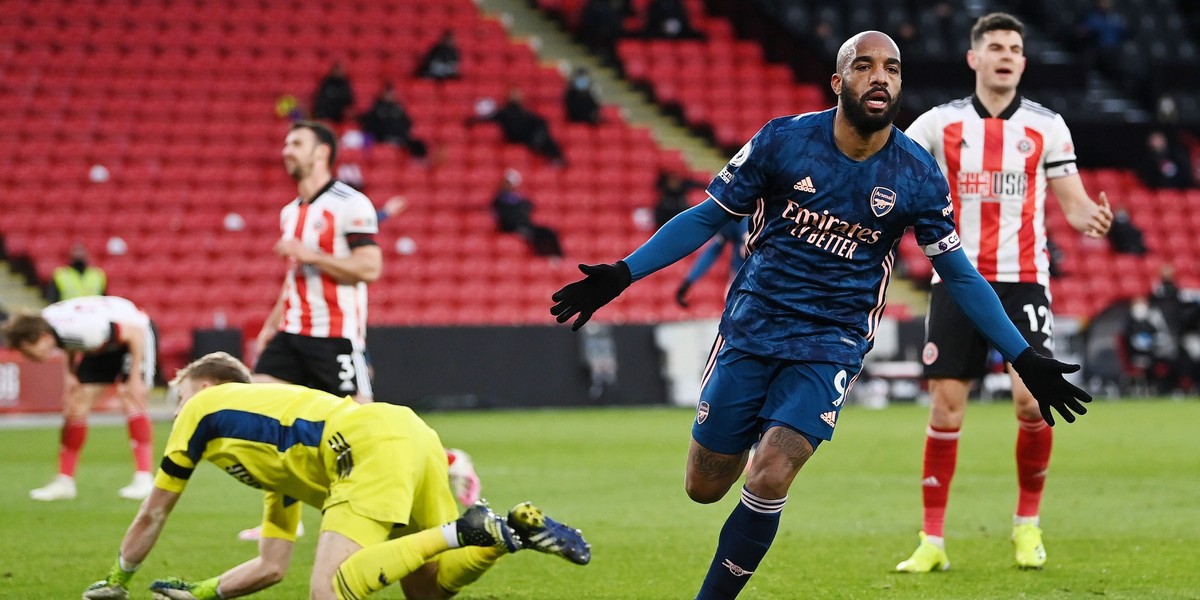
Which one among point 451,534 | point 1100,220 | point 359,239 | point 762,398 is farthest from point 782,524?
point 451,534

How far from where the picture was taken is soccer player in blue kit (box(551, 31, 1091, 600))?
16.7ft

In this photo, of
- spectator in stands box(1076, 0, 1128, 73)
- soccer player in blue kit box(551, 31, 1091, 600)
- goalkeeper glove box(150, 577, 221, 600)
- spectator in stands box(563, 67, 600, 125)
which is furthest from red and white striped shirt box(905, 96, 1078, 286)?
spectator in stands box(1076, 0, 1128, 73)

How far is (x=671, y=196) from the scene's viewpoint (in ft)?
74.8

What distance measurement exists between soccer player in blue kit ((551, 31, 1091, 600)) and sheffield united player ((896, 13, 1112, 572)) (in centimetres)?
188

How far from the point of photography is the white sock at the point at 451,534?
17.3ft

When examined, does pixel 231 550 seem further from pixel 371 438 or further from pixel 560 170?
pixel 560 170

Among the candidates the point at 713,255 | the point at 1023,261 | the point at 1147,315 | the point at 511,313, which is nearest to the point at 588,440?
the point at 713,255

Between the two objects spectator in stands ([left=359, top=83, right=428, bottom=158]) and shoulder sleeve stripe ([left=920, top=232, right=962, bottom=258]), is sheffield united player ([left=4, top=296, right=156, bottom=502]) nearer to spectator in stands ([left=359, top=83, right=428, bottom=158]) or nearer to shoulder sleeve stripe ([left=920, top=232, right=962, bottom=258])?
shoulder sleeve stripe ([left=920, top=232, right=962, bottom=258])

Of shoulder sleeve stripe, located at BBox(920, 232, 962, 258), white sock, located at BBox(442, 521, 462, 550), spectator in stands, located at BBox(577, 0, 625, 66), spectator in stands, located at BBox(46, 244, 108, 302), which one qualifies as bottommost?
spectator in stands, located at BBox(46, 244, 108, 302)

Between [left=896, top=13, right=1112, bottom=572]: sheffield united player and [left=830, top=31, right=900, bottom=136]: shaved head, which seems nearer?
[left=830, top=31, right=900, bottom=136]: shaved head

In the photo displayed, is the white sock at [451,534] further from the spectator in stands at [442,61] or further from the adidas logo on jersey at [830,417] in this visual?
the spectator in stands at [442,61]

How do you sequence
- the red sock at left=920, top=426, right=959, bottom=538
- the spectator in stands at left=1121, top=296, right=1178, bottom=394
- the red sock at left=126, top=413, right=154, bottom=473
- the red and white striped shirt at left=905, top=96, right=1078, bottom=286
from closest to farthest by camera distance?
1. the red sock at left=920, top=426, right=959, bottom=538
2. the red and white striped shirt at left=905, top=96, right=1078, bottom=286
3. the red sock at left=126, top=413, right=154, bottom=473
4. the spectator in stands at left=1121, top=296, right=1178, bottom=394

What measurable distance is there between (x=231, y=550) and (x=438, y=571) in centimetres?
228

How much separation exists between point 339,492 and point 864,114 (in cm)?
229
